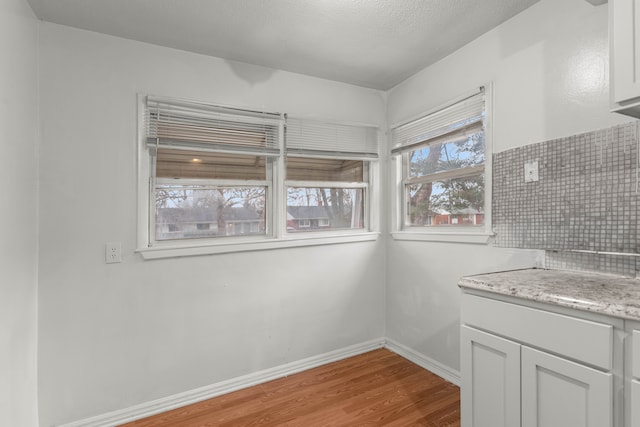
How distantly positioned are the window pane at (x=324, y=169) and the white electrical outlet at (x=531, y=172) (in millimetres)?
1417

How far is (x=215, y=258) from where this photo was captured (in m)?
2.33

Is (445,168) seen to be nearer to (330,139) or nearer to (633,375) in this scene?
(330,139)

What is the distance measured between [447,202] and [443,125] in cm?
59

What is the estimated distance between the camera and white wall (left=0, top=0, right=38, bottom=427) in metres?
1.43

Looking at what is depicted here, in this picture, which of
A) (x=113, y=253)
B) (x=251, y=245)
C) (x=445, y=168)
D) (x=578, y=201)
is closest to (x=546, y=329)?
(x=578, y=201)

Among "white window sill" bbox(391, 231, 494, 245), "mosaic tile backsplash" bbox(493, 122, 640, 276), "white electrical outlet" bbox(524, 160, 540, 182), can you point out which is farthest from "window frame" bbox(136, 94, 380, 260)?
"white electrical outlet" bbox(524, 160, 540, 182)

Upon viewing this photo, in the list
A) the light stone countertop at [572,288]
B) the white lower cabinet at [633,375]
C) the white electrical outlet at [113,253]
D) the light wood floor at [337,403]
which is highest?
the white electrical outlet at [113,253]

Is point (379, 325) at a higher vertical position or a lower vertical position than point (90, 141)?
lower

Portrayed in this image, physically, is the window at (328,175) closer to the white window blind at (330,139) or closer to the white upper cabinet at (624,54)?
the white window blind at (330,139)

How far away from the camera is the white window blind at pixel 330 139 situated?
2.64 metres

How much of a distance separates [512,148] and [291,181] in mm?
1574

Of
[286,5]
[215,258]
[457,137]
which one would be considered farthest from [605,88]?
[215,258]

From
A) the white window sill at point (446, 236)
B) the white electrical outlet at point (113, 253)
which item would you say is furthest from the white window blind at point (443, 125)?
the white electrical outlet at point (113, 253)

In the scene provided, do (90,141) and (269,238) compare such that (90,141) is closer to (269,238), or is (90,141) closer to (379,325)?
(269,238)
